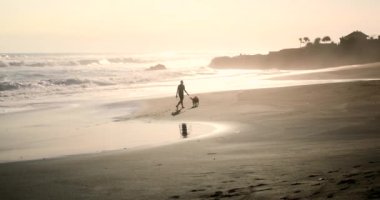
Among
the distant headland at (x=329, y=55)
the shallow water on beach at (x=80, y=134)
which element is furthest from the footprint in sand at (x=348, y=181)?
the distant headland at (x=329, y=55)

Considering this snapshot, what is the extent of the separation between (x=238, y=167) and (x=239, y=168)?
4.3 inches

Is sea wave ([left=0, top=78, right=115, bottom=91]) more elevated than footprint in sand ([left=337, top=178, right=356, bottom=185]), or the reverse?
sea wave ([left=0, top=78, right=115, bottom=91])

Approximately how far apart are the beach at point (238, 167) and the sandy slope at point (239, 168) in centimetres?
1

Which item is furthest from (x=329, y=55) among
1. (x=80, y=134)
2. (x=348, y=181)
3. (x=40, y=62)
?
(x=348, y=181)

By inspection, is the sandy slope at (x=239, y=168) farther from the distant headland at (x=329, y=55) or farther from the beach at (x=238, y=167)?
the distant headland at (x=329, y=55)

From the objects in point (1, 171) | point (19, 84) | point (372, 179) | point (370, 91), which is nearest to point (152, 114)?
point (370, 91)

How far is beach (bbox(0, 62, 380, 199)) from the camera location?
278 inches

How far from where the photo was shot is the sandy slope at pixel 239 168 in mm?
7035

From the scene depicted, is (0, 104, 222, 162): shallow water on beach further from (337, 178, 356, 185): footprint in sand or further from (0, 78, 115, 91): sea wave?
(0, 78, 115, 91): sea wave

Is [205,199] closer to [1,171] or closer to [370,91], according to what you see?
[1,171]

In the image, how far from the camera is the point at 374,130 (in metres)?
A: 12.8

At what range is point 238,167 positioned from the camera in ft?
29.1

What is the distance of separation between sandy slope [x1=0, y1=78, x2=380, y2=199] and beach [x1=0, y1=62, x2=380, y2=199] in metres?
0.01

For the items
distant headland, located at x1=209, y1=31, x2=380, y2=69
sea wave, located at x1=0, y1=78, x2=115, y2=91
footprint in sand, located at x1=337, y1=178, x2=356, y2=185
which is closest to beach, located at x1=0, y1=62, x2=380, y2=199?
footprint in sand, located at x1=337, y1=178, x2=356, y2=185
